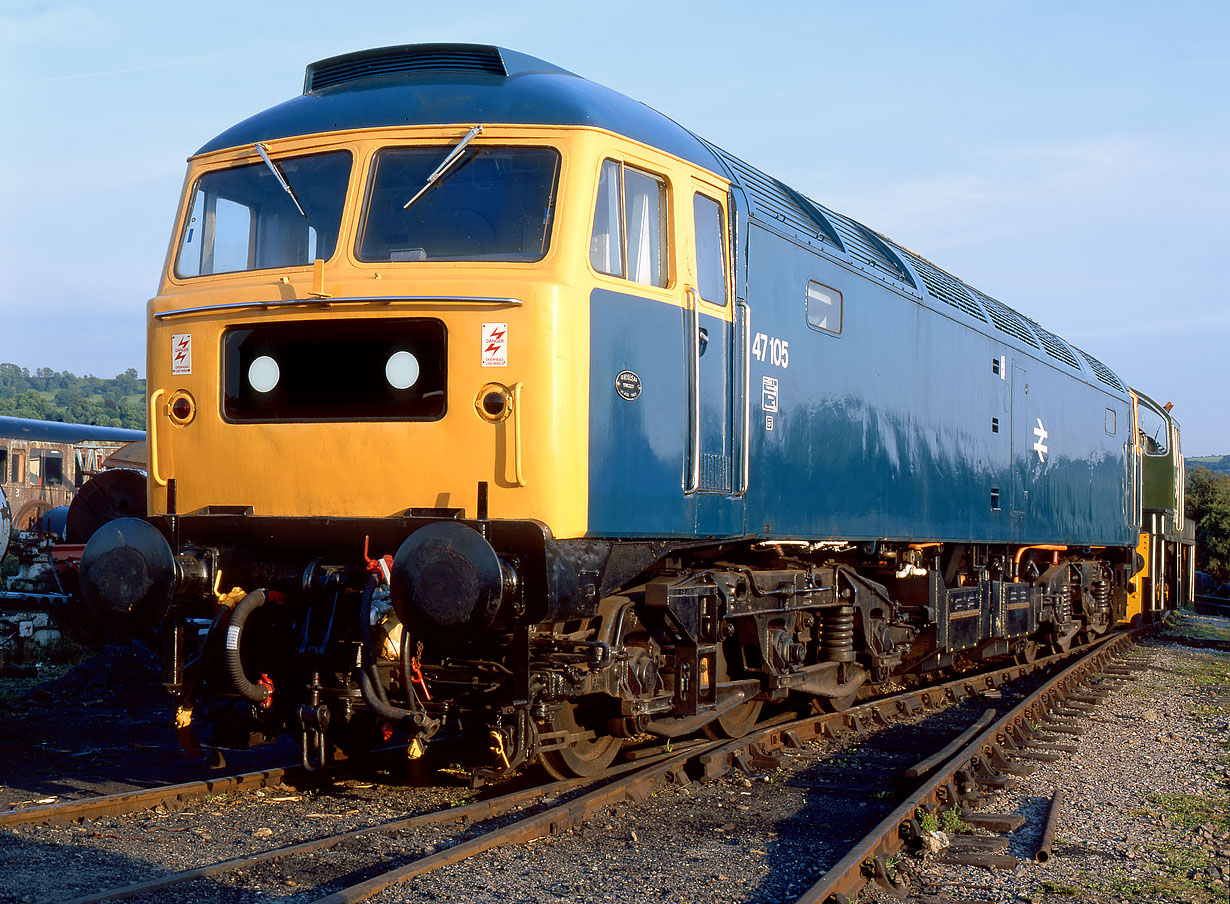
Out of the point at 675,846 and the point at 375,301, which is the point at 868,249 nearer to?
the point at 375,301

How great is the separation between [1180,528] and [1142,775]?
1561 cm

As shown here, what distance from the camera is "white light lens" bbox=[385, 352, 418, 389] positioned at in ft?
19.1

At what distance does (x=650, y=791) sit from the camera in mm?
6578

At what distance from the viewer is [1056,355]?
561 inches

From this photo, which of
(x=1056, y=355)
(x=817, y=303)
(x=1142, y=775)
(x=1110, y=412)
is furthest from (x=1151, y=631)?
(x=817, y=303)

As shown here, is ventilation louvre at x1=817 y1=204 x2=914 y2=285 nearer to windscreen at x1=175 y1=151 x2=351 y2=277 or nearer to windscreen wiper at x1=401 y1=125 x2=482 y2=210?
windscreen wiper at x1=401 y1=125 x2=482 y2=210

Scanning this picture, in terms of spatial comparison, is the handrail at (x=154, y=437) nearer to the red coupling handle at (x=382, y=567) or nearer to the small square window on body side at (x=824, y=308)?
the red coupling handle at (x=382, y=567)

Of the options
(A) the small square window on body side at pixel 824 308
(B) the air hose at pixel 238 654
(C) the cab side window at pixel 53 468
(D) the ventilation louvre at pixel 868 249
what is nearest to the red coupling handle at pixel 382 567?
(B) the air hose at pixel 238 654

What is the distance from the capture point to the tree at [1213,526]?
1591 inches

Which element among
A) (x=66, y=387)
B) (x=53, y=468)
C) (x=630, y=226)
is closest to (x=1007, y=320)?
(x=630, y=226)

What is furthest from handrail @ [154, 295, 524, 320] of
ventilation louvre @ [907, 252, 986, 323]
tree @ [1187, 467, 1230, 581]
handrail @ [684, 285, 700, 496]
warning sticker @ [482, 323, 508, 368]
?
tree @ [1187, 467, 1230, 581]

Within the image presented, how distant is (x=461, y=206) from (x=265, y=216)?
3.97ft

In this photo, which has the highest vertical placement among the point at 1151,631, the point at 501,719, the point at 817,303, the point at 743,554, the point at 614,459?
the point at 817,303

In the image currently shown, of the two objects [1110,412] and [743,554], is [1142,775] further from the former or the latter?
[1110,412]
